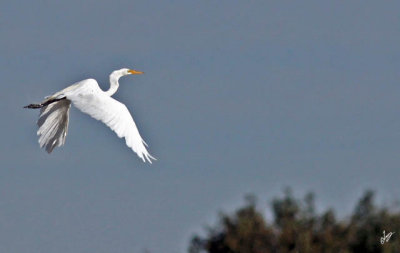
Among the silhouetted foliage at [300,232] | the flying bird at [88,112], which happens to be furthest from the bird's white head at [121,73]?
the silhouetted foliage at [300,232]

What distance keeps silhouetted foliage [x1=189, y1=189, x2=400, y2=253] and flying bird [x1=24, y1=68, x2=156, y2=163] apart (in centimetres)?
2867

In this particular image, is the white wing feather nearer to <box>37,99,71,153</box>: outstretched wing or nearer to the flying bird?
the flying bird

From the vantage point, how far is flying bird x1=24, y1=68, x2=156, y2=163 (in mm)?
37531

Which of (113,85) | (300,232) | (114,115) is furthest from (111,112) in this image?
(300,232)

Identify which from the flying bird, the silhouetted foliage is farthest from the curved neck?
the silhouetted foliage

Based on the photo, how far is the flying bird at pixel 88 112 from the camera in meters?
37.5

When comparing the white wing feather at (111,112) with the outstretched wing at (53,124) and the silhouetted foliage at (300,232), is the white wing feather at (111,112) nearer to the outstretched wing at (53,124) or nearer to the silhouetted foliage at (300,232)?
the outstretched wing at (53,124)

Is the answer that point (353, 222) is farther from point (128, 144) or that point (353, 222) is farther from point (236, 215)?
point (128, 144)

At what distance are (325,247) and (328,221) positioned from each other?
2.22 m

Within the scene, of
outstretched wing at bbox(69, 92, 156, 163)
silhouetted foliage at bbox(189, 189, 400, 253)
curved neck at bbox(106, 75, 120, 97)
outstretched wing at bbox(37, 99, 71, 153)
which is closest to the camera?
outstretched wing at bbox(69, 92, 156, 163)

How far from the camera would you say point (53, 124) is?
42.5m

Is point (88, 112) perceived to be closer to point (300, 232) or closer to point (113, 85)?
point (113, 85)

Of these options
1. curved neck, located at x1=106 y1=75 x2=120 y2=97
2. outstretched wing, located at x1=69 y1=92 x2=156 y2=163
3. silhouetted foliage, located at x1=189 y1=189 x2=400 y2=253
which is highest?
silhouetted foliage, located at x1=189 y1=189 x2=400 y2=253

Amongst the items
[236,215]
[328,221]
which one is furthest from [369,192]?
[236,215]
